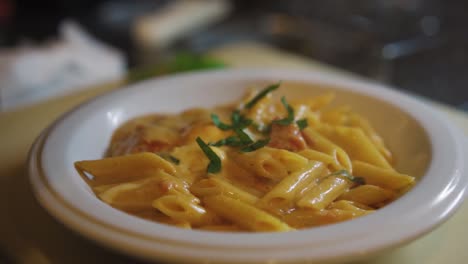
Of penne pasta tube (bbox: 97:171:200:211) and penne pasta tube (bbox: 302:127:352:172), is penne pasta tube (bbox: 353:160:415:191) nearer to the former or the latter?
penne pasta tube (bbox: 302:127:352:172)

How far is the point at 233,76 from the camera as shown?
1511mm

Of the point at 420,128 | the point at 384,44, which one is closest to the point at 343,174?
the point at 420,128

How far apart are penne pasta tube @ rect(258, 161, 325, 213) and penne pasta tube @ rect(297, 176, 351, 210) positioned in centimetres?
2

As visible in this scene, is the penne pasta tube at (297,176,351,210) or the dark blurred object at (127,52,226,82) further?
the dark blurred object at (127,52,226,82)

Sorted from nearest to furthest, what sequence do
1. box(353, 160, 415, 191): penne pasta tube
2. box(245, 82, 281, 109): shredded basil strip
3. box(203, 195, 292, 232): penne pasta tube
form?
1. box(203, 195, 292, 232): penne pasta tube
2. box(353, 160, 415, 191): penne pasta tube
3. box(245, 82, 281, 109): shredded basil strip

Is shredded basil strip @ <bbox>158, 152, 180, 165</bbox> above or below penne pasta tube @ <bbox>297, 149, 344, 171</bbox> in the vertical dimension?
below

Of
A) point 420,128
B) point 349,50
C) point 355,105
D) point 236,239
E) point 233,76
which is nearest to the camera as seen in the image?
point 236,239

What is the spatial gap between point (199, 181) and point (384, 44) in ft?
4.77

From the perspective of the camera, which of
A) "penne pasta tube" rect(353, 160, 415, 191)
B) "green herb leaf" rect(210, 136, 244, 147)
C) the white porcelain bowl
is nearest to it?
the white porcelain bowl

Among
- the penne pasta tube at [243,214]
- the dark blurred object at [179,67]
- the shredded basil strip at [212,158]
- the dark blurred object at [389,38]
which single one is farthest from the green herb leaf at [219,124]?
the dark blurred object at [389,38]

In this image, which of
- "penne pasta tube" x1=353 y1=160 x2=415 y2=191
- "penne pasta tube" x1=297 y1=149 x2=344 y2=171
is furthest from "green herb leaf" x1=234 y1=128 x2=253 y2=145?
"penne pasta tube" x1=353 y1=160 x2=415 y2=191

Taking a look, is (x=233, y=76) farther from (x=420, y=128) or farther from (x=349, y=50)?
(x=349, y=50)

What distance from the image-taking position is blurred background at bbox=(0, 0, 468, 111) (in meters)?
2.20

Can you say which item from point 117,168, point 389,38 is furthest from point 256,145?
point 389,38
